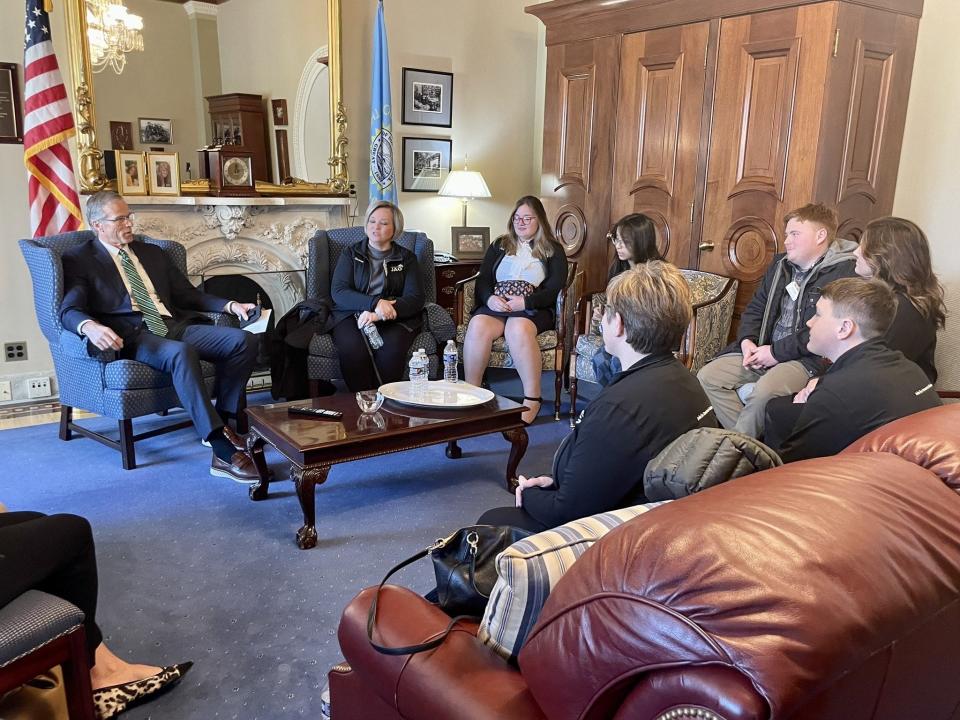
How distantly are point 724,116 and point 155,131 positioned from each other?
311 centimetres

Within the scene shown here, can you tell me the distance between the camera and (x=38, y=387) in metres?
4.09

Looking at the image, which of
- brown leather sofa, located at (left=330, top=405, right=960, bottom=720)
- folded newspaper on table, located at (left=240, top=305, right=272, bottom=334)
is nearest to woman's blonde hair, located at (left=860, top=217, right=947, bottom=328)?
brown leather sofa, located at (left=330, top=405, right=960, bottom=720)

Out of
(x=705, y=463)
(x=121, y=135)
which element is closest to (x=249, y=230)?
(x=121, y=135)

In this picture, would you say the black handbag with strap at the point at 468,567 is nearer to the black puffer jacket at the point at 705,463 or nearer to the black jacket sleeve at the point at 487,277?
the black puffer jacket at the point at 705,463

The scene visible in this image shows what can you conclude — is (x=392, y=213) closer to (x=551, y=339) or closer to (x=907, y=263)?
(x=551, y=339)

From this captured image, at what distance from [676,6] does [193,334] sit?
312 centimetres

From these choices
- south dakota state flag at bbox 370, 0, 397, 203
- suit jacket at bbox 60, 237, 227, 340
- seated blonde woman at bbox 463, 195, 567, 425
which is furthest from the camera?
south dakota state flag at bbox 370, 0, 397, 203

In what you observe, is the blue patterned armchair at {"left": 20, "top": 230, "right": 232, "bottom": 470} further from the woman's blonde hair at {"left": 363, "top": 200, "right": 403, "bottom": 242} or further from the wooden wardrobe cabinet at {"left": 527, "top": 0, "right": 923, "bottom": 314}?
the wooden wardrobe cabinet at {"left": 527, "top": 0, "right": 923, "bottom": 314}

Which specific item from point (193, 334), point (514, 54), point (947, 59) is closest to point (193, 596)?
point (193, 334)

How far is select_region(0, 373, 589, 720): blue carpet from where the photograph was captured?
201cm

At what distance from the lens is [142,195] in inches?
163

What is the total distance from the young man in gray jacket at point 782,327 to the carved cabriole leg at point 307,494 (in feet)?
5.42

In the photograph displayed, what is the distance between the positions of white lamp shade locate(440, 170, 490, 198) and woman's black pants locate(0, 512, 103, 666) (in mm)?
3728

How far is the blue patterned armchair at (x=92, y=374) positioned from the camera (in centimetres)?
324
